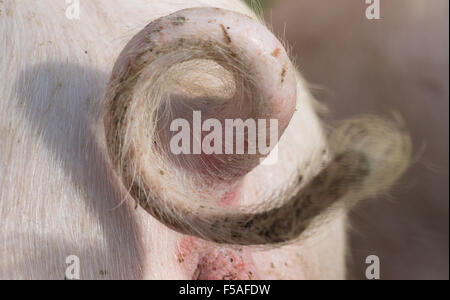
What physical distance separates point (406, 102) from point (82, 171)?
1373 mm

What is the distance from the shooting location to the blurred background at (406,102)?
5.49 feet

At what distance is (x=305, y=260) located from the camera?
71 centimetres

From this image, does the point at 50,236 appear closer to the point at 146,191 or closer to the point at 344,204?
the point at 146,191

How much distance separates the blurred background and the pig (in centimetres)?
115

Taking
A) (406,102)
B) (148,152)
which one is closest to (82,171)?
(148,152)

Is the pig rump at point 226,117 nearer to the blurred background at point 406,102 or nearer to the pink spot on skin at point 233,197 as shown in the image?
the pink spot on skin at point 233,197

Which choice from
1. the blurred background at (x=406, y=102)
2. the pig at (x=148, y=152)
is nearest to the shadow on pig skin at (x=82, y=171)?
the pig at (x=148, y=152)

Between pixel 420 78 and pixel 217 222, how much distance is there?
1.42 m

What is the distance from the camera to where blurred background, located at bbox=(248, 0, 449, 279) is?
5.49ft

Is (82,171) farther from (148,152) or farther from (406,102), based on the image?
(406,102)

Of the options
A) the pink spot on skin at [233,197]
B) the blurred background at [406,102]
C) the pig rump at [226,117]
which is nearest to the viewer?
the pig rump at [226,117]

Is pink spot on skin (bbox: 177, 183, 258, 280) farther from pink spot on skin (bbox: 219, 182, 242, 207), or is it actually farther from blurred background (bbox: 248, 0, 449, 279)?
blurred background (bbox: 248, 0, 449, 279)

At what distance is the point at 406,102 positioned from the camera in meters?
1.69
